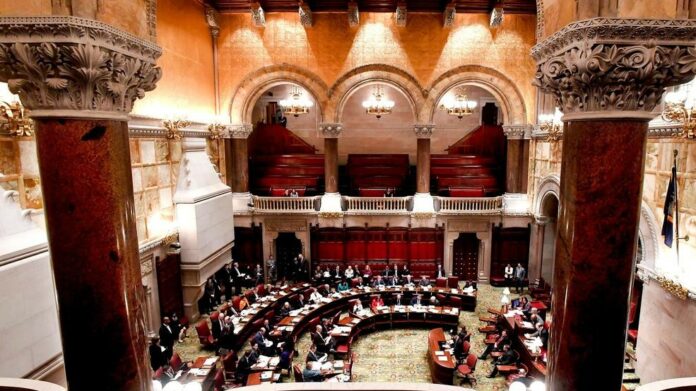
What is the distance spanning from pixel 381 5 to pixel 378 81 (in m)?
2.71

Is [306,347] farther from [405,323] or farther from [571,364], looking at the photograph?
[571,364]

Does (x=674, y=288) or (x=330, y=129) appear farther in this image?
(x=330, y=129)

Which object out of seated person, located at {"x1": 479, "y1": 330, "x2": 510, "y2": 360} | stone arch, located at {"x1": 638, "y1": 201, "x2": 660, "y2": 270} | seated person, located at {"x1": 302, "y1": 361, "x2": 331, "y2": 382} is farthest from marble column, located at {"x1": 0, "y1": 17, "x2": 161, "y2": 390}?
stone arch, located at {"x1": 638, "y1": 201, "x2": 660, "y2": 270}

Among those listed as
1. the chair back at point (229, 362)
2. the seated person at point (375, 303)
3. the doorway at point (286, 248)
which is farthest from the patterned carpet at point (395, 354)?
the doorway at point (286, 248)

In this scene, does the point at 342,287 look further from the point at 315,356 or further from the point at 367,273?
the point at 315,356

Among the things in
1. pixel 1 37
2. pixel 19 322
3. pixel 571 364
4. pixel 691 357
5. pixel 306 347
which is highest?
pixel 1 37

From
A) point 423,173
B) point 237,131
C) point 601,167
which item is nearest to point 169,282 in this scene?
point 237,131

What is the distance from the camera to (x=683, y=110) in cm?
760

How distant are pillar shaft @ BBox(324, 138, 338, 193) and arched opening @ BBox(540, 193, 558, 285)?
7.97 m

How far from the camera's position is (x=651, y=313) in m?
8.95

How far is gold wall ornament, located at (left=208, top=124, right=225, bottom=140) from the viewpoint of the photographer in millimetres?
15164

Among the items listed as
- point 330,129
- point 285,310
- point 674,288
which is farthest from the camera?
point 330,129

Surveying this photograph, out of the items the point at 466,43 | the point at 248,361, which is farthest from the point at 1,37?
the point at 466,43

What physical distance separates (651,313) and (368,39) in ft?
40.5
